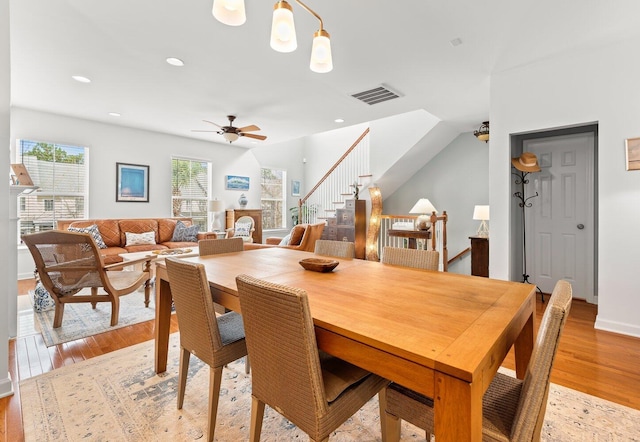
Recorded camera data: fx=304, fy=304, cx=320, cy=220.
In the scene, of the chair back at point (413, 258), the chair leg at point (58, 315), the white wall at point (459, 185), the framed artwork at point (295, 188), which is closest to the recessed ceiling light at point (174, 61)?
the chair leg at point (58, 315)

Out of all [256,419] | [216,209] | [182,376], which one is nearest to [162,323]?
[182,376]

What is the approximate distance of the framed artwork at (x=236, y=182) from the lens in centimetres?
730

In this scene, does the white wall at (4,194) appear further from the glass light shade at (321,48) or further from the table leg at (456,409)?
the table leg at (456,409)

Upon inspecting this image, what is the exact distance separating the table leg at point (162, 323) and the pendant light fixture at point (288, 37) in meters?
1.68

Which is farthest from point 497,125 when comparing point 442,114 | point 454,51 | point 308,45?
point 308,45

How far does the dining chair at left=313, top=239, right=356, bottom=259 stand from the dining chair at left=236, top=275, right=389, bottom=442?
1.26m

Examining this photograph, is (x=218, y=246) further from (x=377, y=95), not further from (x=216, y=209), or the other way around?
(x=216, y=209)

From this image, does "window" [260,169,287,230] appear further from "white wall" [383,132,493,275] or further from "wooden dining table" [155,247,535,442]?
"wooden dining table" [155,247,535,442]

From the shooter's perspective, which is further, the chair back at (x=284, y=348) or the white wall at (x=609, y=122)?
the white wall at (x=609, y=122)

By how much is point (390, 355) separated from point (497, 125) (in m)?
3.40

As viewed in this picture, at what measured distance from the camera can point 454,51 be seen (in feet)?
9.56

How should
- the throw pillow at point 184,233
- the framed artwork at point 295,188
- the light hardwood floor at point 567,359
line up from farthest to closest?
the framed artwork at point 295,188
the throw pillow at point 184,233
the light hardwood floor at point 567,359

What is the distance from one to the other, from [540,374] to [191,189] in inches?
274

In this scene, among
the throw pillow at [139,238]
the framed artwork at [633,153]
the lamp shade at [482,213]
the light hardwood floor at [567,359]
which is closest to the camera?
the light hardwood floor at [567,359]
